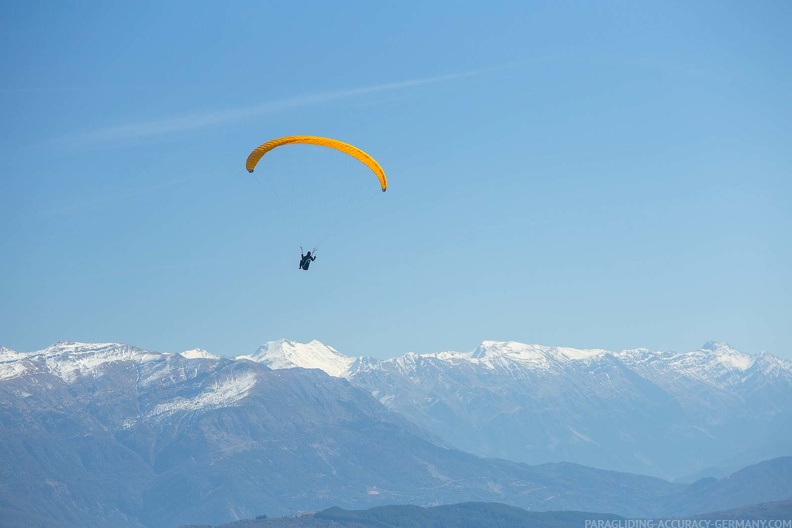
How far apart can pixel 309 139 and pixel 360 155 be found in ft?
27.6

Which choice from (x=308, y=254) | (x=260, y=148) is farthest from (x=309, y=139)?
(x=308, y=254)

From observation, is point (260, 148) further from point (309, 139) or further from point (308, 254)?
point (308, 254)

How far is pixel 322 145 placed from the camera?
158750 mm

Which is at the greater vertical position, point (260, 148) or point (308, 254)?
point (260, 148)

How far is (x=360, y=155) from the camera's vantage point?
6334 inches

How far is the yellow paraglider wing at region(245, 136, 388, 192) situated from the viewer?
516ft

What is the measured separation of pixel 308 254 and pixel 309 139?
18.4 metres

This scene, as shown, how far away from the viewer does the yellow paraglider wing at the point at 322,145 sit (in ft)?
516

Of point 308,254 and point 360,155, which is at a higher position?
point 360,155

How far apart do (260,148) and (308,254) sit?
17.9 m

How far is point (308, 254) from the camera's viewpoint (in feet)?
540

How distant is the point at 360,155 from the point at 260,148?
1495 cm

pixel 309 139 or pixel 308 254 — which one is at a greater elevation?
pixel 309 139

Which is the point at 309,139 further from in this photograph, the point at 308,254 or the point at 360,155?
the point at 308,254
